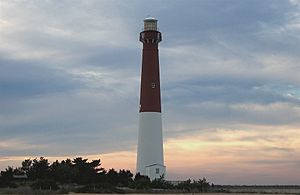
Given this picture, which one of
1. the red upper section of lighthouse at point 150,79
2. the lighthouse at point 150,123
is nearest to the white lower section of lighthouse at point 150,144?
the lighthouse at point 150,123

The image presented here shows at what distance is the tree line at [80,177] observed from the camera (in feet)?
180

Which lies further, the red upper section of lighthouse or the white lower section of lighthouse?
the red upper section of lighthouse

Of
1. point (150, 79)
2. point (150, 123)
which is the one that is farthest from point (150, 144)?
point (150, 79)

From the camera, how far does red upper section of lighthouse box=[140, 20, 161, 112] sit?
59.9 metres

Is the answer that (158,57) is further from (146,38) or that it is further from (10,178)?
(10,178)

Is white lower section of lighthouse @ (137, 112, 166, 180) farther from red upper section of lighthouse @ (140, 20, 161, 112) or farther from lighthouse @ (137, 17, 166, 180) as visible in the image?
red upper section of lighthouse @ (140, 20, 161, 112)

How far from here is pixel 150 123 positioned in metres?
59.7

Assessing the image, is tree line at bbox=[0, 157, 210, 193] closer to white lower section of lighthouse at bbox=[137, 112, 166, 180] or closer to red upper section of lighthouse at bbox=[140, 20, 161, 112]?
white lower section of lighthouse at bbox=[137, 112, 166, 180]

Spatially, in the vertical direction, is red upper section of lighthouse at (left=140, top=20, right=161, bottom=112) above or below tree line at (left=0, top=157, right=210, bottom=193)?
above

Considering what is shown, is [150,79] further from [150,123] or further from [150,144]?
[150,144]

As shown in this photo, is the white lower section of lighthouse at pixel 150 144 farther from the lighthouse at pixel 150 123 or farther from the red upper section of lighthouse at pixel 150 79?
the red upper section of lighthouse at pixel 150 79

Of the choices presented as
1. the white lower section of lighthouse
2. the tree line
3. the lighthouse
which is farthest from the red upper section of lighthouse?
the tree line

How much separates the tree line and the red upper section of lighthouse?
7.12 meters

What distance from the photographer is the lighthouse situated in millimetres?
59781
